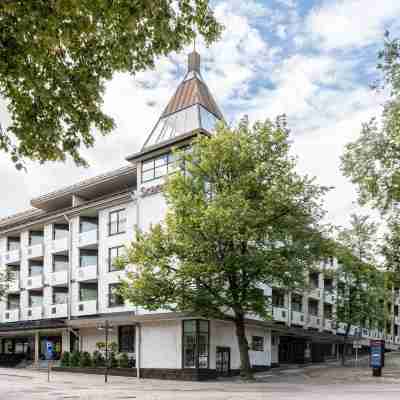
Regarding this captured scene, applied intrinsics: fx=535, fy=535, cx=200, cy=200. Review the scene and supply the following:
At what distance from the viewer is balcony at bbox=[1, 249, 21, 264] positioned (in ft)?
145

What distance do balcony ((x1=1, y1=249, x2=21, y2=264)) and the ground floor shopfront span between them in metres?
5.94

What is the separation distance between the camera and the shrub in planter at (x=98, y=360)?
33.8m

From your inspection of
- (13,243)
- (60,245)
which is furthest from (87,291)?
(13,243)

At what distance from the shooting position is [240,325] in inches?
1062

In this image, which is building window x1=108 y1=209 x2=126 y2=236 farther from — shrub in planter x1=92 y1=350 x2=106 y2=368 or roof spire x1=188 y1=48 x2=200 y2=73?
roof spire x1=188 y1=48 x2=200 y2=73

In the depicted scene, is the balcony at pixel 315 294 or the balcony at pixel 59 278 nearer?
the balcony at pixel 59 278

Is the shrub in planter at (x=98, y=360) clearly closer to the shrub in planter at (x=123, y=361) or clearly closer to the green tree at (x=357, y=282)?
the shrub in planter at (x=123, y=361)

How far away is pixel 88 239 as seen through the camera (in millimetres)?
37969

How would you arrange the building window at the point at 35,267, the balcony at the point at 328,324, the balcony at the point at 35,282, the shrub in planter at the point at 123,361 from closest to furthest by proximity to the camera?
the shrub in planter at the point at 123,361
the balcony at the point at 35,282
the building window at the point at 35,267
the balcony at the point at 328,324

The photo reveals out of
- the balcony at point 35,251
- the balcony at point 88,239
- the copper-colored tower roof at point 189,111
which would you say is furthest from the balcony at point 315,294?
the balcony at point 35,251

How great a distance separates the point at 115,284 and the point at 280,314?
13.3 meters

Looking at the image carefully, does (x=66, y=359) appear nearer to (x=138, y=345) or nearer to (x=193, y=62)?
(x=138, y=345)

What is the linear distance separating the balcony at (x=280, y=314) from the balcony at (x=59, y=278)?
50.7ft

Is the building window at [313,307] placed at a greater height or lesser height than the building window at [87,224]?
lesser
